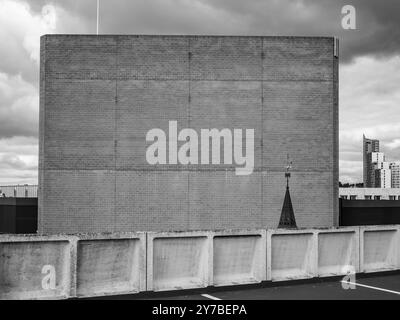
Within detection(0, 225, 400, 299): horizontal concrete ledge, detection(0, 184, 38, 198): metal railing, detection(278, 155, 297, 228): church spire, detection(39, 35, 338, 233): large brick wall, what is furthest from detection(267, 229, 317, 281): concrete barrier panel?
detection(0, 184, 38, 198): metal railing

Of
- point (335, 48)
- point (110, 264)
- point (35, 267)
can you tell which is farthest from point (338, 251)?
point (335, 48)

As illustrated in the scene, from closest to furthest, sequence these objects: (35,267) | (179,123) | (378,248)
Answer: (35,267) → (378,248) → (179,123)

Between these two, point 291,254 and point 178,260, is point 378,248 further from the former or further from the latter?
point 178,260

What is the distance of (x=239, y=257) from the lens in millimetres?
9758

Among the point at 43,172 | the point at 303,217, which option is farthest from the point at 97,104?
the point at 303,217

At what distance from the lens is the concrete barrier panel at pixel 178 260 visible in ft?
29.4

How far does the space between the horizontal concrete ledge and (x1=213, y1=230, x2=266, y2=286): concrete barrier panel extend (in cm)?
2

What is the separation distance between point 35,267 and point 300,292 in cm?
438

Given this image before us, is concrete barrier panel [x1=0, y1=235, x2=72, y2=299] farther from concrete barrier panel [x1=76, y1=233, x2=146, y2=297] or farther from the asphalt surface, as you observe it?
the asphalt surface

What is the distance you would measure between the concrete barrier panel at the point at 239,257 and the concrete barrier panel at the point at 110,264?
1.40 meters

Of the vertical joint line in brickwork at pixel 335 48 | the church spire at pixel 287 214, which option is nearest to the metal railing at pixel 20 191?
the church spire at pixel 287 214

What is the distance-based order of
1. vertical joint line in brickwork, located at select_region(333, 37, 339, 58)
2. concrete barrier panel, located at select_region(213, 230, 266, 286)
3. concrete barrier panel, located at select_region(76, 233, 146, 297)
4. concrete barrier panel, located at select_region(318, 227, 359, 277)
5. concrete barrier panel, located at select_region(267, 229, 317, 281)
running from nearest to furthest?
1. concrete barrier panel, located at select_region(76, 233, 146, 297)
2. concrete barrier panel, located at select_region(213, 230, 266, 286)
3. concrete barrier panel, located at select_region(267, 229, 317, 281)
4. concrete barrier panel, located at select_region(318, 227, 359, 277)
5. vertical joint line in brickwork, located at select_region(333, 37, 339, 58)

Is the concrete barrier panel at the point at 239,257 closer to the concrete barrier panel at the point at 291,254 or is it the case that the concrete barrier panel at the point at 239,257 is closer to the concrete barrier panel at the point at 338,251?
the concrete barrier panel at the point at 291,254

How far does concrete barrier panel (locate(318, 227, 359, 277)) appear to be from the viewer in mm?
10562
